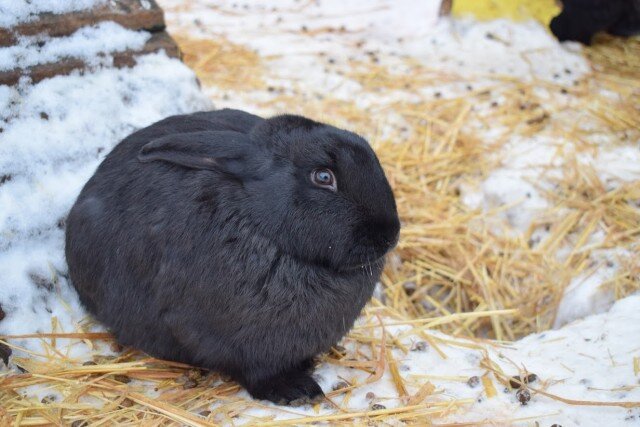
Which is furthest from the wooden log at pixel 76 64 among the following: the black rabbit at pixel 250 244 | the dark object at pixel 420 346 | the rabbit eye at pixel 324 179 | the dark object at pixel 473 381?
the dark object at pixel 473 381

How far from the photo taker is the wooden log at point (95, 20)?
3357 mm

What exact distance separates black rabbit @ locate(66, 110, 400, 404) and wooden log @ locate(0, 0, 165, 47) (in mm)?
1147

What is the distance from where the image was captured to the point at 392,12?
23.2 ft

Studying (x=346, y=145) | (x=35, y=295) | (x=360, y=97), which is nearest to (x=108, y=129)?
(x=35, y=295)

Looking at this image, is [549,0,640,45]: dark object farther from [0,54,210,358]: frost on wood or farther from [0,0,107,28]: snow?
[0,0,107,28]: snow

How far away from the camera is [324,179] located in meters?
2.46

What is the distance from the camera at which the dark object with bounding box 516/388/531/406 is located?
2.61 meters

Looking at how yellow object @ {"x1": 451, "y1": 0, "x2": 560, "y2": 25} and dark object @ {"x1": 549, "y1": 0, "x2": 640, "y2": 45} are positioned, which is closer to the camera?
dark object @ {"x1": 549, "y1": 0, "x2": 640, "y2": 45}

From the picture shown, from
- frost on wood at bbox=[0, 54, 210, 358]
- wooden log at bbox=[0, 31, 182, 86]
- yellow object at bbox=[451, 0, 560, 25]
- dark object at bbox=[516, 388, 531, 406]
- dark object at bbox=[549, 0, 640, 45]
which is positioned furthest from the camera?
yellow object at bbox=[451, 0, 560, 25]

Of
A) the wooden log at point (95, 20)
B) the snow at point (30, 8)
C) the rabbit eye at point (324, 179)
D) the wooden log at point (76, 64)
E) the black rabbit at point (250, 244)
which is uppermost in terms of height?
the snow at point (30, 8)

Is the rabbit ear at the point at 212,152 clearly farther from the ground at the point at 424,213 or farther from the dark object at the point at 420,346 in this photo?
the dark object at the point at 420,346

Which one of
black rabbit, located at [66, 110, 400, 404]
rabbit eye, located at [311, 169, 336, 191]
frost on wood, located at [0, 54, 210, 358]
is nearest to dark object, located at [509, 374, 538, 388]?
black rabbit, located at [66, 110, 400, 404]

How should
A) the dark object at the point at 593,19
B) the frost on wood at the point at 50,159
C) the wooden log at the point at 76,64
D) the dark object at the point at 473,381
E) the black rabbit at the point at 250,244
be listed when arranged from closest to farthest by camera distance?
the black rabbit at the point at 250,244 → the dark object at the point at 473,381 → the frost on wood at the point at 50,159 → the wooden log at the point at 76,64 → the dark object at the point at 593,19

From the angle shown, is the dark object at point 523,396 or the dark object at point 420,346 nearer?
the dark object at point 523,396
